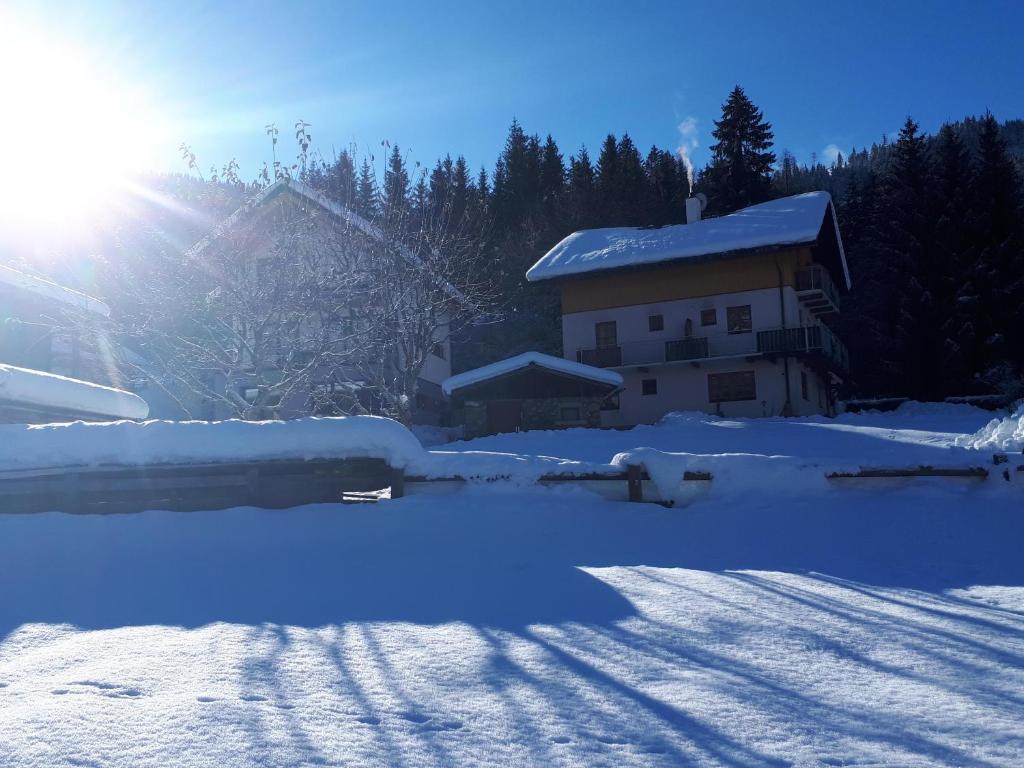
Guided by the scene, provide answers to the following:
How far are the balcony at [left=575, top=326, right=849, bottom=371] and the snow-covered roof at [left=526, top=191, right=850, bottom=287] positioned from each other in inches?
126

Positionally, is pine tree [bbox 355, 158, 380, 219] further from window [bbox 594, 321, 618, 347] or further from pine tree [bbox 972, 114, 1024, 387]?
pine tree [bbox 972, 114, 1024, 387]

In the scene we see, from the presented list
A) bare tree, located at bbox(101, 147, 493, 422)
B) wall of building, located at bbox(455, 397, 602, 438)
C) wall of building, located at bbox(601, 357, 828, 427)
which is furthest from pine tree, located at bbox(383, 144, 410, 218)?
wall of building, located at bbox(601, 357, 828, 427)

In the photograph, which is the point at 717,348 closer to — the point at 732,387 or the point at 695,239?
the point at 732,387

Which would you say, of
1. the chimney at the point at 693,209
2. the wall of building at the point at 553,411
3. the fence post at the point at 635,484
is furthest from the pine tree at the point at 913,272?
the fence post at the point at 635,484

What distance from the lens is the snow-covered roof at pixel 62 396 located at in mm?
13453

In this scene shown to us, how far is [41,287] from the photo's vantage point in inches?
658

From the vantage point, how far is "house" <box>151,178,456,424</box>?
17.8 metres

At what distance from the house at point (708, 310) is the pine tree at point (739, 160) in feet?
45.5

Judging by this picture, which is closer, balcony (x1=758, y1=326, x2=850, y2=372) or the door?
the door

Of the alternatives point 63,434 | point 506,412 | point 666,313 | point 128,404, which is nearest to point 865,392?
point 666,313

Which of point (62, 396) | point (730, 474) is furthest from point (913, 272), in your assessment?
point (62, 396)

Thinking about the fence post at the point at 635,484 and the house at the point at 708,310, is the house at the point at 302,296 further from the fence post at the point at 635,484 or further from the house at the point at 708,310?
the house at the point at 708,310

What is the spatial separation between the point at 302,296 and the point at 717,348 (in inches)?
739

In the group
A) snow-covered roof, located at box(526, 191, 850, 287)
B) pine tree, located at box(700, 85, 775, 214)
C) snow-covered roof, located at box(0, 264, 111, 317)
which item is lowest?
snow-covered roof, located at box(0, 264, 111, 317)
